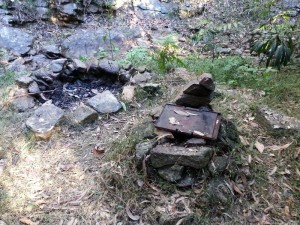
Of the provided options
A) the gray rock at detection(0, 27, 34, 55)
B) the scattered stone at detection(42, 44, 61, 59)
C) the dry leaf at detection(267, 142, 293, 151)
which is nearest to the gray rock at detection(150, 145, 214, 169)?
the dry leaf at detection(267, 142, 293, 151)

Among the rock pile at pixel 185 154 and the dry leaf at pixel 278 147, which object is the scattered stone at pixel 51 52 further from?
the dry leaf at pixel 278 147

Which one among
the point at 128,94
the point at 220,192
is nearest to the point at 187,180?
the point at 220,192

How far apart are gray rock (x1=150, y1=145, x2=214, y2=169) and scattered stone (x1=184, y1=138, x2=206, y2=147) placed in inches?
1.6

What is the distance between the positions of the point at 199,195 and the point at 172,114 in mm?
773

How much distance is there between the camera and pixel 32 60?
16.7 feet

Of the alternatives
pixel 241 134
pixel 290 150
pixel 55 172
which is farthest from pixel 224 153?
pixel 55 172

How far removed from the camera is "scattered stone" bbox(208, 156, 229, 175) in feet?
7.95

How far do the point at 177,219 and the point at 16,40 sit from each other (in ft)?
15.6

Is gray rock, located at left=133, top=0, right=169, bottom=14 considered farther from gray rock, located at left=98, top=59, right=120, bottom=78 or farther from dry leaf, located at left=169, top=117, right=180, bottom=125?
dry leaf, located at left=169, top=117, right=180, bottom=125

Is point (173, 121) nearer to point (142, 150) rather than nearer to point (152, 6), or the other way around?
point (142, 150)

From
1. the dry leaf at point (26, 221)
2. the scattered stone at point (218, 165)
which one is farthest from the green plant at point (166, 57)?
the dry leaf at point (26, 221)

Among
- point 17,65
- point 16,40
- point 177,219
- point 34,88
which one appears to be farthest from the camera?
point 16,40

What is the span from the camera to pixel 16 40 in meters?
5.54

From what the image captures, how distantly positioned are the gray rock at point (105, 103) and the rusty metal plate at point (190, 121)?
876 mm
